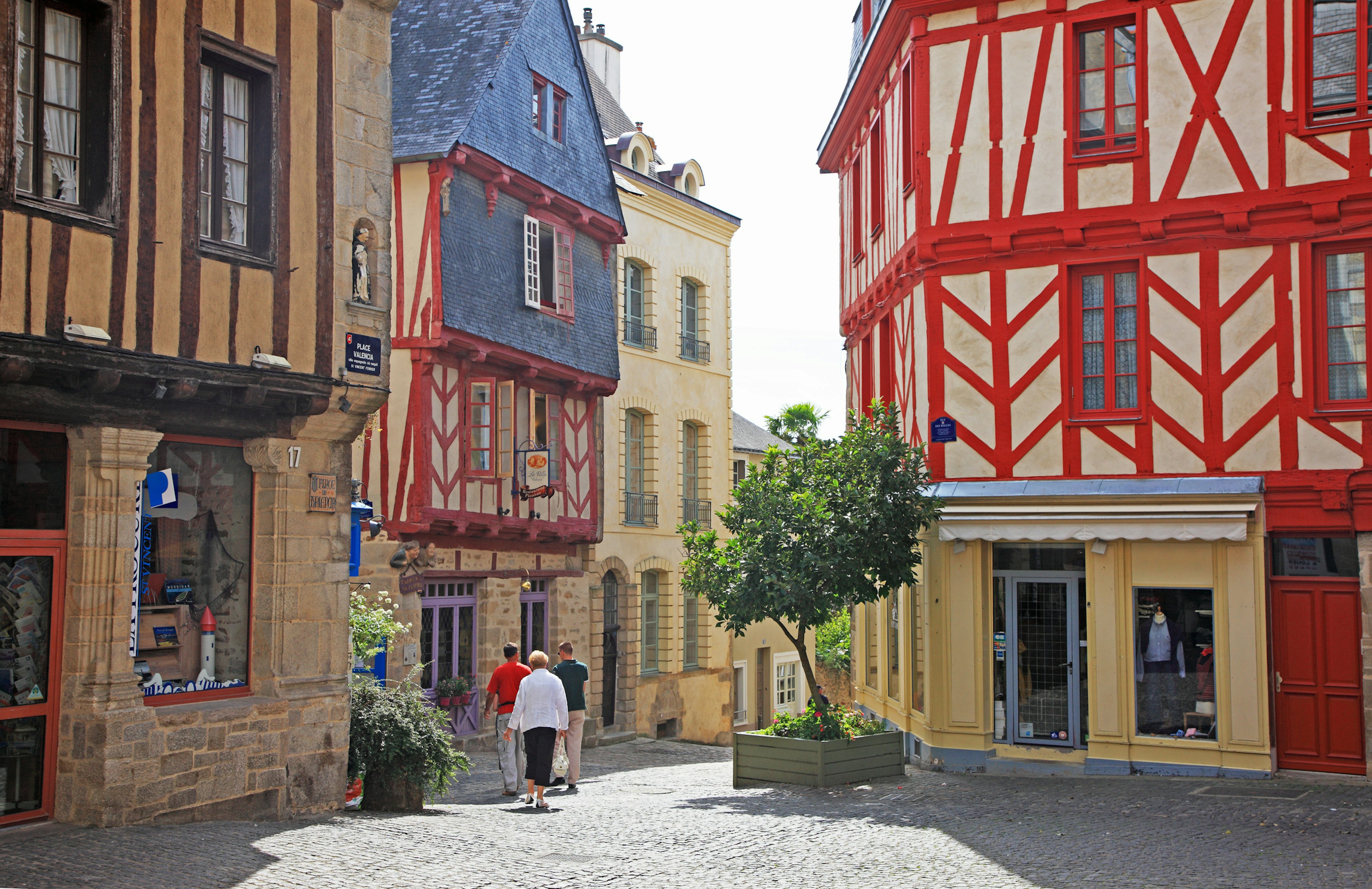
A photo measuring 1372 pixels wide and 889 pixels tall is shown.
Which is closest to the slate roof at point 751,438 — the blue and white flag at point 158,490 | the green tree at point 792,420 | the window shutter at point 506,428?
the green tree at point 792,420

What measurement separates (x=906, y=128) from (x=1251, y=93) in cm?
361

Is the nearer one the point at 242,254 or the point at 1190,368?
the point at 242,254

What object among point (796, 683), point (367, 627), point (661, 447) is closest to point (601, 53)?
point (661, 447)

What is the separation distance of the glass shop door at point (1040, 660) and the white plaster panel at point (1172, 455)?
4.56 ft

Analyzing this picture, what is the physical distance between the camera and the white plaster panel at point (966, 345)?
1372 centimetres

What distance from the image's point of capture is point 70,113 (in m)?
8.55

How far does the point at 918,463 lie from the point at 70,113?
8.13 metres

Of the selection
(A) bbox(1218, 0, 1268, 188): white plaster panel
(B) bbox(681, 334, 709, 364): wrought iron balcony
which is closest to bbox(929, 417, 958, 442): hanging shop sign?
(A) bbox(1218, 0, 1268, 188): white plaster panel

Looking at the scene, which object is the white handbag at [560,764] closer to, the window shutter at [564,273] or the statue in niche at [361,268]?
Result: the statue in niche at [361,268]

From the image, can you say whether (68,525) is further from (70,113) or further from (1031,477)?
(1031,477)

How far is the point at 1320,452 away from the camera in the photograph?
40.9ft

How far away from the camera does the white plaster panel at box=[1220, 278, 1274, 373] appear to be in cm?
1275

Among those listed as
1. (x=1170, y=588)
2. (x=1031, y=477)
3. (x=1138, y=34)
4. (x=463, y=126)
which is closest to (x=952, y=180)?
(x=1138, y=34)

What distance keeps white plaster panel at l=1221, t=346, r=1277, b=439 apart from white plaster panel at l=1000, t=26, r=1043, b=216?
2.79 m
